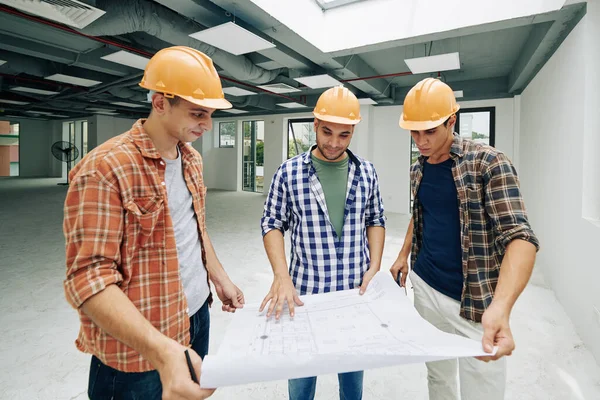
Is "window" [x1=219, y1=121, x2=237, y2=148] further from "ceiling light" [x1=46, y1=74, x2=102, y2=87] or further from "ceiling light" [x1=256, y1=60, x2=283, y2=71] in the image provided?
"ceiling light" [x1=256, y1=60, x2=283, y2=71]

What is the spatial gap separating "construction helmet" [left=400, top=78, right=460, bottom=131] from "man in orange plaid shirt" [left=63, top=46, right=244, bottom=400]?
2.13 feet

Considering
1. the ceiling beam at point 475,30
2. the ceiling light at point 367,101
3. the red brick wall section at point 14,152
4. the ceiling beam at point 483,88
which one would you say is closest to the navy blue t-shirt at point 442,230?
the ceiling beam at point 475,30

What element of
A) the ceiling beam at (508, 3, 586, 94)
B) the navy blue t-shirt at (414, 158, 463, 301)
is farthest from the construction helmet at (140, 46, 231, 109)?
the ceiling beam at (508, 3, 586, 94)

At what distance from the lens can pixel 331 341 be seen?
0.72m

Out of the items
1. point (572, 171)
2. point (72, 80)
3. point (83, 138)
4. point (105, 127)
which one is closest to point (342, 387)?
point (572, 171)

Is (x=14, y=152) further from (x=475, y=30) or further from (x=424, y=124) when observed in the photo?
(x=424, y=124)

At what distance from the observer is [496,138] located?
6504 mm

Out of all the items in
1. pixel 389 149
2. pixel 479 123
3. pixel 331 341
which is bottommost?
pixel 331 341

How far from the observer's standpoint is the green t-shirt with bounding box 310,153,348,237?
1.23 meters

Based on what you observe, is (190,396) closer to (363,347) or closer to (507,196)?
(363,347)

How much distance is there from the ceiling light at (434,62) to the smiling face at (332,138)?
377 centimetres

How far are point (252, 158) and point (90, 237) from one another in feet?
35.9

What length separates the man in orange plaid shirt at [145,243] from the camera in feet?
2.07

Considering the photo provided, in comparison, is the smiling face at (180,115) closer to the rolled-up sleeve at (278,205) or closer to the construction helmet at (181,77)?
the construction helmet at (181,77)
